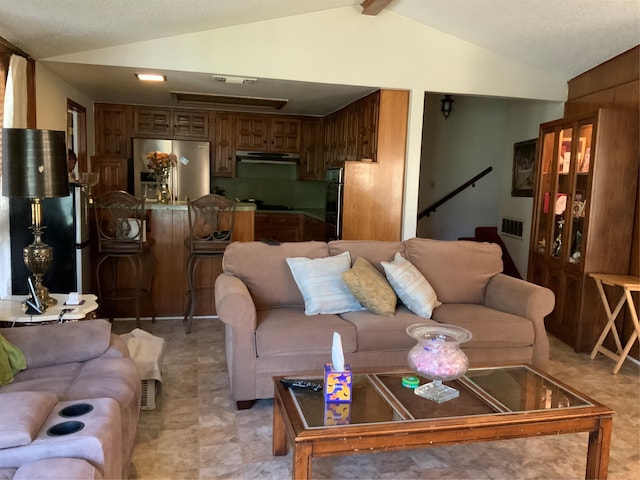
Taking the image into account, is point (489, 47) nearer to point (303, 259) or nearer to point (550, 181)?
point (550, 181)

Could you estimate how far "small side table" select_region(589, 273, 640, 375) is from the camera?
144 inches

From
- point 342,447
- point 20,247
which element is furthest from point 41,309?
point 342,447

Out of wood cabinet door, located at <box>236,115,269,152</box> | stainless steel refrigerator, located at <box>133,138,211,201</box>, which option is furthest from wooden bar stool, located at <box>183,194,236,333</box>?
wood cabinet door, located at <box>236,115,269,152</box>

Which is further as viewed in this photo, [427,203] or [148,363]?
[427,203]

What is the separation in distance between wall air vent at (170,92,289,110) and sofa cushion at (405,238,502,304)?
2961mm

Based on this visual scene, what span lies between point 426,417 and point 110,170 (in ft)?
18.5

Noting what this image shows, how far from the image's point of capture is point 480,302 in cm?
371

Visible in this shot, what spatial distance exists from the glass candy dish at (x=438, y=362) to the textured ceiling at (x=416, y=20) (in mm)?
2749

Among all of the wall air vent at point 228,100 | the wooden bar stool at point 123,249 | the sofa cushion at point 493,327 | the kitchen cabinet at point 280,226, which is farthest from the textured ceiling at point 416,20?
the kitchen cabinet at point 280,226

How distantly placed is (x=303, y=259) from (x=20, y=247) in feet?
6.43

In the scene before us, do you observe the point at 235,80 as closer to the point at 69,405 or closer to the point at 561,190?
the point at 561,190

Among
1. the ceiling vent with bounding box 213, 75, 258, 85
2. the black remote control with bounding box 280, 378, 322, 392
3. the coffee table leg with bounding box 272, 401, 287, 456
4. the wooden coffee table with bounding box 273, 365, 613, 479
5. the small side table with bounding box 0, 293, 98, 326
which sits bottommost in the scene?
the coffee table leg with bounding box 272, 401, 287, 456

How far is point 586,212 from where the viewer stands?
4.11m

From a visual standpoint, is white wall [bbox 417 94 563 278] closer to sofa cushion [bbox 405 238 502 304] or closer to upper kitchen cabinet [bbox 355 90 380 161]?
upper kitchen cabinet [bbox 355 90 380 161]
